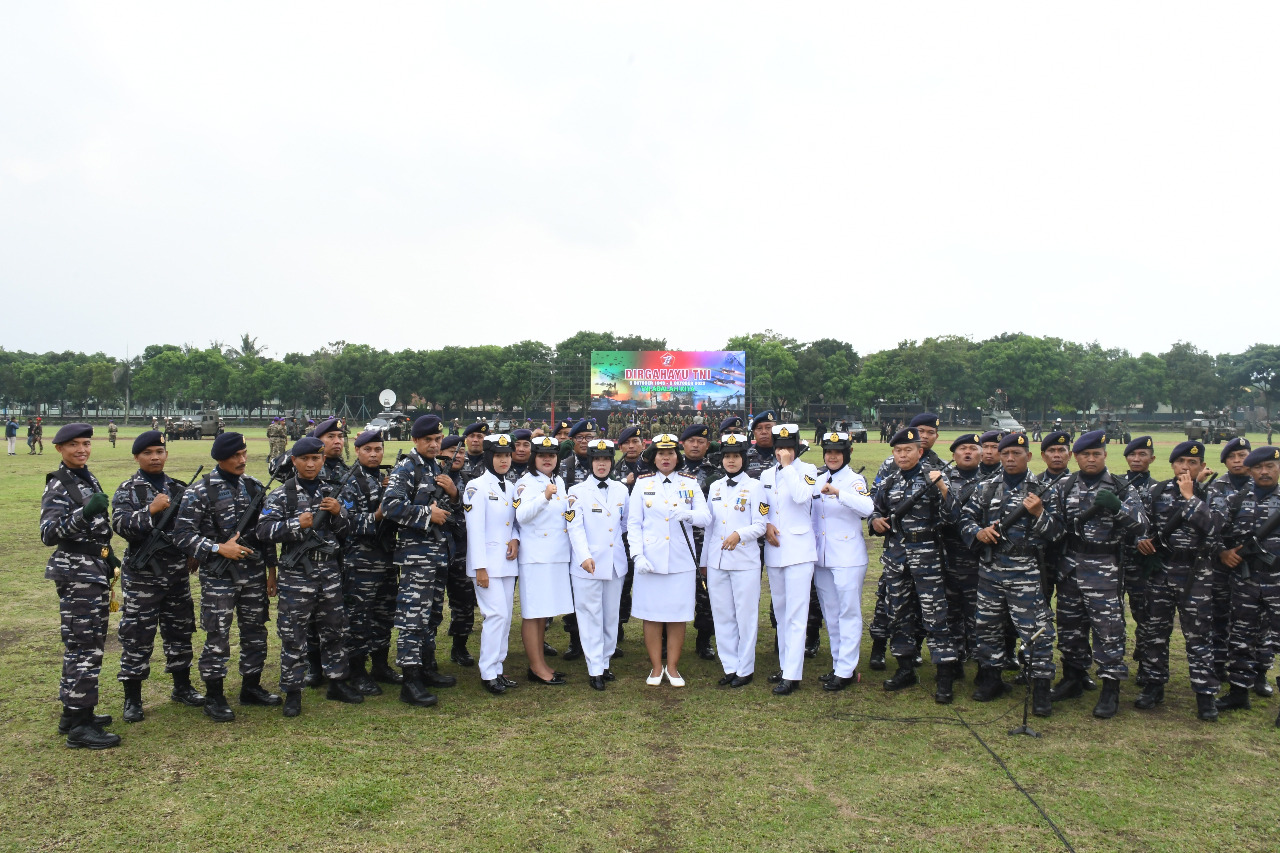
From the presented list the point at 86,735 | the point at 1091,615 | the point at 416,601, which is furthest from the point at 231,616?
the point at 1091,615

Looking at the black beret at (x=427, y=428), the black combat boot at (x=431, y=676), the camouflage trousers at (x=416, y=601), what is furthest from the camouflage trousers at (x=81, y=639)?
the black beret at (x=427, y=428)

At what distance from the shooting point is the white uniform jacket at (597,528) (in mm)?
6449

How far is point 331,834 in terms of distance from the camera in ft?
12.9

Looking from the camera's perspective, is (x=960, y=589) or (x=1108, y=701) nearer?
(x=1108, y=701)

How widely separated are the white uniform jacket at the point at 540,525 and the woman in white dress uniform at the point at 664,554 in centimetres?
58

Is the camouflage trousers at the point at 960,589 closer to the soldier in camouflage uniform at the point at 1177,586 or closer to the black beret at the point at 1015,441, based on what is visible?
the black beret at the point at 1015,441

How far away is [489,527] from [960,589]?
3.98m

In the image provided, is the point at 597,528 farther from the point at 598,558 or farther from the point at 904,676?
the point at 904,676

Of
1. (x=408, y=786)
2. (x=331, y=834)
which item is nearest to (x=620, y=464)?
(x=408, y=786)

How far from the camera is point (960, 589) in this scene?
6.47 meters

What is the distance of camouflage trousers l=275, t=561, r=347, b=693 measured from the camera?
5.60 meters

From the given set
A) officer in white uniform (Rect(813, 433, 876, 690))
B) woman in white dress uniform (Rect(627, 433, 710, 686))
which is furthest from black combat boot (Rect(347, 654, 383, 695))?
officer in white uniform (Rect(813, 433, 876, 690))

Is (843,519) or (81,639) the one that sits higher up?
(843,519)

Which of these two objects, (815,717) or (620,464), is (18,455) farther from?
(815,717)
